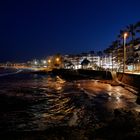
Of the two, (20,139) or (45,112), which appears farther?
(45,112)

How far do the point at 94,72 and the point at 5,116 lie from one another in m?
53.4

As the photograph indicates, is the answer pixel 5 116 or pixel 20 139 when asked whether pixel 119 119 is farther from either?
pixel 5 116

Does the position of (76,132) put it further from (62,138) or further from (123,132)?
(123,132)

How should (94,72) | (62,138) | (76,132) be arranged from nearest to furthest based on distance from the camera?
(62,138)
(76,132)
(94,72)

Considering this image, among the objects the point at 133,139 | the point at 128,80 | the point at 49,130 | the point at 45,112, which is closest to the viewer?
the point at 133,139

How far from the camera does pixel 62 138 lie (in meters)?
10.5

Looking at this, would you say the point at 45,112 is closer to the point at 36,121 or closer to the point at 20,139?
the point at 36,121

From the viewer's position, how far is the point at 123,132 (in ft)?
35.7

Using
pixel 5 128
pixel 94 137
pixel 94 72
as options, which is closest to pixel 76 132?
pixel 94 137

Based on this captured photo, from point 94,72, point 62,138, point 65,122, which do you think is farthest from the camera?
point 94,72

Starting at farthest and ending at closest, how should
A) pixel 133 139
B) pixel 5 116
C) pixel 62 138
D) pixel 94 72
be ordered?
pixel 94 72 < pixel 5 116 < pixel 62 138 < pixel 133 139

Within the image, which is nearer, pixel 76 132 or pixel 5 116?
pixel 76 132

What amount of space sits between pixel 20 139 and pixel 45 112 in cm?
766

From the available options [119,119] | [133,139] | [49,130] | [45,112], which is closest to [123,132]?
[133,139]
